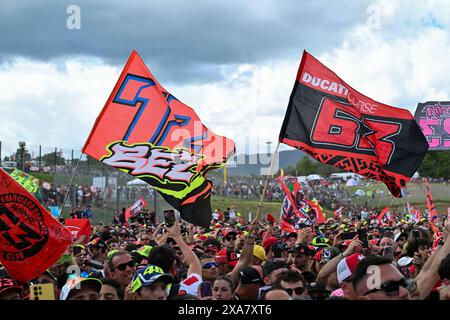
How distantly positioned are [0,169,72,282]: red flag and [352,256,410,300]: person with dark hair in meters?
2.94

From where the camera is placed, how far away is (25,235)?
241 inches

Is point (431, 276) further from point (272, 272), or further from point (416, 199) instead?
point (416, 199)

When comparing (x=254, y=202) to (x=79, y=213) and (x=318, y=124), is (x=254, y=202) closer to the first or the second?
(x=79, y=213)

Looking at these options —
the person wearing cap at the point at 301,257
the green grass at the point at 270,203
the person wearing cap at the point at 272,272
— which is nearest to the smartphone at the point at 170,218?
the person wearing cap at the point at 272,272

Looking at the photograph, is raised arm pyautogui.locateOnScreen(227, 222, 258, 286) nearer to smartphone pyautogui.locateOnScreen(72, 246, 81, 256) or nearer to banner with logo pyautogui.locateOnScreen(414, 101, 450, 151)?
smartphone pyautogui.locateOnScreen(72, 246, 81, 256)

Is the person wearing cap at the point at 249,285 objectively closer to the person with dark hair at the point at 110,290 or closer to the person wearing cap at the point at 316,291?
the person wearing cap at the point at 316,291

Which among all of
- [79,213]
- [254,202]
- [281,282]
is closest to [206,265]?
[281,282]

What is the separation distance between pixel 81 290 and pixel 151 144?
4.57m

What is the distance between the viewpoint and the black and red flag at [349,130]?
955 cm

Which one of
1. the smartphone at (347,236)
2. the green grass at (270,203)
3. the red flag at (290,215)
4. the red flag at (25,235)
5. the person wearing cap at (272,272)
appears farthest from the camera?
the green grass at (270,203)

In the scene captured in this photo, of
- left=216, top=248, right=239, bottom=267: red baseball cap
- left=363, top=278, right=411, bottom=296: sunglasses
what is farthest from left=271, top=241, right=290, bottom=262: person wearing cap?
left=363, top=278, right=411, bottom=296: sunglasses

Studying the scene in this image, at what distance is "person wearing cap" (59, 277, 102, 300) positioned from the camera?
5.70 m

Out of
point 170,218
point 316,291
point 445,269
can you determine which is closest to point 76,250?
point 170,218

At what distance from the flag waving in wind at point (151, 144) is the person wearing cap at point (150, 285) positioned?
350cm
